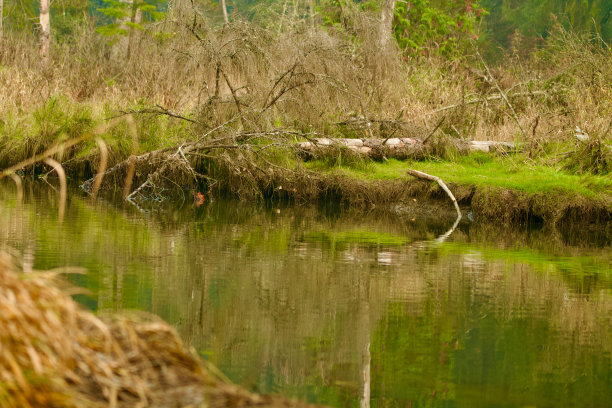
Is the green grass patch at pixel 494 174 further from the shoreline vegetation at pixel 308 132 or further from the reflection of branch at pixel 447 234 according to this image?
the reflection of branch at pixel 447 234

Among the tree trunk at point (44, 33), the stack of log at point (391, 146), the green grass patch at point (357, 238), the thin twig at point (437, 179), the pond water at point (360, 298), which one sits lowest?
the pond water at point (360, 298)

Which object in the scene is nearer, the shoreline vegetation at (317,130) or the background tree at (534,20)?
the shoreline vegetation at (317,130)

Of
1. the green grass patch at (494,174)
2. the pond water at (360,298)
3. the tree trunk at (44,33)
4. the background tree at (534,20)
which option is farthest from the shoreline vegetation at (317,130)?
the background tree at (534,20)

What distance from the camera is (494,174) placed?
15.2m

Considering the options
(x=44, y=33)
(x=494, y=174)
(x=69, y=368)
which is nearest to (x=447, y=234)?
(x=494, y=174)

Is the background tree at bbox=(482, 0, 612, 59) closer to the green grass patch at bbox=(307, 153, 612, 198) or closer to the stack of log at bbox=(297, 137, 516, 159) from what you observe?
the stack of log at bbox=(297, 137, 516, 159)

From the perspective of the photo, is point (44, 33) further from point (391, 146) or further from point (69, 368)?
point (69, 368)

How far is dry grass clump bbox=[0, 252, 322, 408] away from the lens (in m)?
3.04

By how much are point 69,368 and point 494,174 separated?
1279 cm

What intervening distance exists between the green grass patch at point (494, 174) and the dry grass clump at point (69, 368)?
11.4 m

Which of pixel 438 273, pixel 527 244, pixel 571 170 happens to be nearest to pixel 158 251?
pixel 438 273

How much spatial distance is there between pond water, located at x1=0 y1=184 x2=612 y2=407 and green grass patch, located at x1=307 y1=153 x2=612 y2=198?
1.61 m

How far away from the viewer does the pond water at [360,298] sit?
488cm

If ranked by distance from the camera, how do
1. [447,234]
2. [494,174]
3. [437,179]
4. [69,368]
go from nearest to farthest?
1. [69,368]
2. [447,234]
3. [437,179]
4. [494,174]
